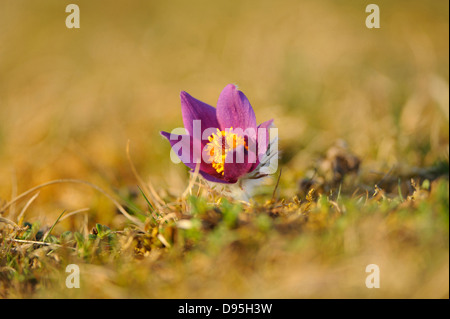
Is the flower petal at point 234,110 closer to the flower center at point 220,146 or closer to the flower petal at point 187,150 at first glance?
the flower center at point 220,146

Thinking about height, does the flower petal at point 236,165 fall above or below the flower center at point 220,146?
below

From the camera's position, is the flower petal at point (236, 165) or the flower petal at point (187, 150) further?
the flower petal at point (187, 150)

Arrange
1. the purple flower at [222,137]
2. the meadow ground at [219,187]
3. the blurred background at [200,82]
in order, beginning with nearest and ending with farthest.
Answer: the meadow ground at [219,187]
the purple flower at [222,137]
the blurred background at [200,82]

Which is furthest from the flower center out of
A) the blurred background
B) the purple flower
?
the blurred background

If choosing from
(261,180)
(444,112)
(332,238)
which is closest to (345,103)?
(444,112)

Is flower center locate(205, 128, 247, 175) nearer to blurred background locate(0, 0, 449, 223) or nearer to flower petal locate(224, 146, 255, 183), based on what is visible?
flower petal locate(224, 146, 255, 183)

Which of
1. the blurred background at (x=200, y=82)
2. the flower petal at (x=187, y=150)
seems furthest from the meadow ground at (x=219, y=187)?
the flower petal at (x=187, y=150)

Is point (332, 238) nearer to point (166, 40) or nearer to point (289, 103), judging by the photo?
point (289, 103)
